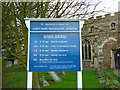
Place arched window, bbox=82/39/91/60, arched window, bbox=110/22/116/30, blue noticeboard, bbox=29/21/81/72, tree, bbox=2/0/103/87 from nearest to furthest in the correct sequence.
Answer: blue noticeboard, bbox=29/21/81/72, tree, bbox=2/0/103/87, arched window, bbox=110/22/116/30, arched window, bbox=82/39/91/60

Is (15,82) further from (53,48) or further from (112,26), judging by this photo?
(112,26)

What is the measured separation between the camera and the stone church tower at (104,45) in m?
17.6

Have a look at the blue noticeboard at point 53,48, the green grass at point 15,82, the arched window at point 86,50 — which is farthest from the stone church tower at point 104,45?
the blue noticeboard at point 53,48

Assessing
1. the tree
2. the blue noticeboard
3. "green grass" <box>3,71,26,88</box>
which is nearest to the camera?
the blue noticeboard

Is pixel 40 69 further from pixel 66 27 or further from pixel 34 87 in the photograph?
pixel 34 87

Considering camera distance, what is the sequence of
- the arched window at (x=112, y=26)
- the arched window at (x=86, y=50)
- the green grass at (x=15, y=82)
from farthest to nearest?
the arched window at (x=86, y=50), the arched window at (x=112, y=26), the green grass at (x=15, y=82)

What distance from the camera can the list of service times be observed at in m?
3.98

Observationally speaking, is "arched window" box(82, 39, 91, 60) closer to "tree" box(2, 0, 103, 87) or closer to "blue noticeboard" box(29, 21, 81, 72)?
"tree" box(2, 0, 103, 87)

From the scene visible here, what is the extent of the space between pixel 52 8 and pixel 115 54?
13.8 metres

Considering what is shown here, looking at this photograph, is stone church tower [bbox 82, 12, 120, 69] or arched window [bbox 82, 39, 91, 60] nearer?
stone church tower [bbox 82, 12, 120, 69]

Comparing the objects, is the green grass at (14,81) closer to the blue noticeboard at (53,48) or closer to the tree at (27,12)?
the tree at (27,12)

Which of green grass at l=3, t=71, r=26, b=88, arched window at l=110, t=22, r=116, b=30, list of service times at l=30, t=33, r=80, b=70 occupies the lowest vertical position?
green grass at l=3, t=71, r=26, b=88

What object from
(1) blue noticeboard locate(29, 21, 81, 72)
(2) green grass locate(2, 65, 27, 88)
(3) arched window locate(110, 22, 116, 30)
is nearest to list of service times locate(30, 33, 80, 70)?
(1) blue noticeboard locate(29, 21, 81, 72)

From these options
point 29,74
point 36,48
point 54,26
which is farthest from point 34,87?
point 54,26
